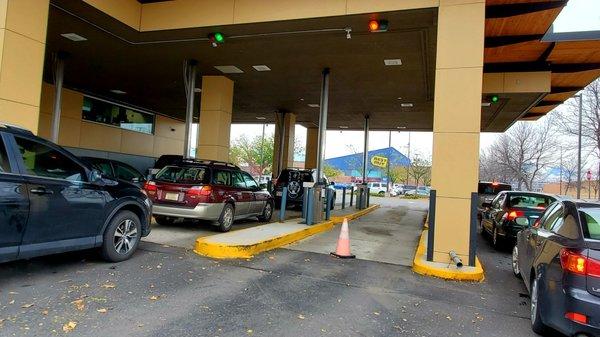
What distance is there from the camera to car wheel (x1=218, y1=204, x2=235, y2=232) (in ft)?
32.4

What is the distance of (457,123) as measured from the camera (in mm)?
7504

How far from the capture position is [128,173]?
1345cm

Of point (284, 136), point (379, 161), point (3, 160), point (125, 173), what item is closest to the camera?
point (3, 160)

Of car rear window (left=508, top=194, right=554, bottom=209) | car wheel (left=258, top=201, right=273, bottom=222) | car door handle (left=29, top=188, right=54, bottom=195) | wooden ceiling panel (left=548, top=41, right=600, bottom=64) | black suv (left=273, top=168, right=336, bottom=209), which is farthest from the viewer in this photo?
black suv (left=273, top=168, right=336, bottom=209)

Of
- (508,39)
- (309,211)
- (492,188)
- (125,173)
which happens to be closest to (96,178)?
(309,211)

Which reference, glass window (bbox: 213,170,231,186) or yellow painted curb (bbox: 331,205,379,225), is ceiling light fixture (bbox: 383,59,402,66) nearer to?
yellow painted curb (bbox: 331,205,379,225)

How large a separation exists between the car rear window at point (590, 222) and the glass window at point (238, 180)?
7.60 meters

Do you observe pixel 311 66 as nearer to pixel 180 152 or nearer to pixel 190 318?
pixel 190 318

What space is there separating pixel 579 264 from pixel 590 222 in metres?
0.79

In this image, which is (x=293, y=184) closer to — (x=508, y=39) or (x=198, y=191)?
(x=198, y=191)

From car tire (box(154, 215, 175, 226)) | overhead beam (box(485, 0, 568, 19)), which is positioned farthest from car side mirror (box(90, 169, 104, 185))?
overhead beam (box(485, 0, 568, 19))

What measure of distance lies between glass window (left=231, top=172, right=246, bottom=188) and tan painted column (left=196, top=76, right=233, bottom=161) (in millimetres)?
3413

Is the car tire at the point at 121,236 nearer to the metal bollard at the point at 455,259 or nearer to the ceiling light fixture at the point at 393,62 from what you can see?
the metal bollard at the point at 455,259

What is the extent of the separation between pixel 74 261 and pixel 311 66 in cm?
861
